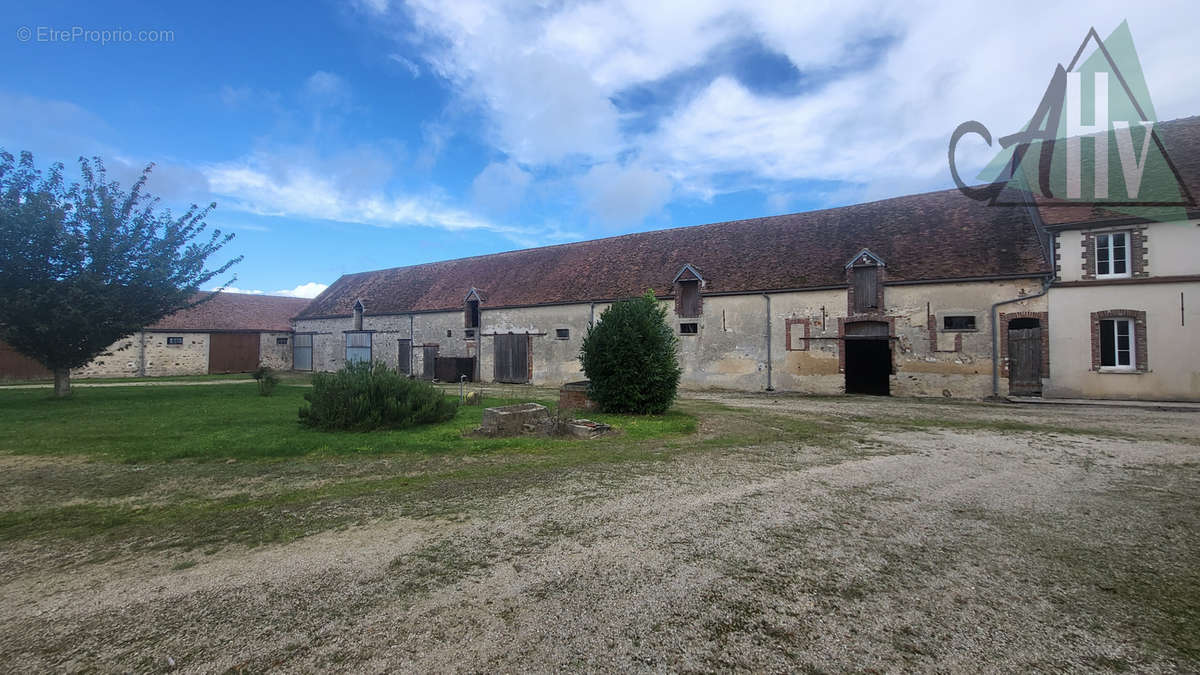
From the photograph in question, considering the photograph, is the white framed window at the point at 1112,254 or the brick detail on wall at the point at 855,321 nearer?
the white framed window at the point at 1112,254

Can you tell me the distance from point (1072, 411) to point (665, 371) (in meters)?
10.7

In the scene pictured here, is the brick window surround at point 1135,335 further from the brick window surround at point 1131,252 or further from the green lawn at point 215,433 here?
the green lawn at point 215,433

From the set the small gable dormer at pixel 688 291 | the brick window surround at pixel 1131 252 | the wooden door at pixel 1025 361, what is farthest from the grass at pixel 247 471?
the brick window surround at pixel 1131 252

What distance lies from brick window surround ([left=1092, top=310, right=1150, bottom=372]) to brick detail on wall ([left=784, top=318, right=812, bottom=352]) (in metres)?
7.78

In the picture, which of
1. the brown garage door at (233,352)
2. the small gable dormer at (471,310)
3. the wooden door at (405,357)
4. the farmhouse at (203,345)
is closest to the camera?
the small gable dormer at (471,310)

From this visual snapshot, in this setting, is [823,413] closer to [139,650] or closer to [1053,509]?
[1053,509]

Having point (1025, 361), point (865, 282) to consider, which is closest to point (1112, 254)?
point (1025, 361)

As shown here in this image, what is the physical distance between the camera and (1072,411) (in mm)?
12570

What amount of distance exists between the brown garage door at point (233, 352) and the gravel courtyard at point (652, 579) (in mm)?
28185

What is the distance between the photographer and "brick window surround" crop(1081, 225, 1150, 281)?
45.9ft

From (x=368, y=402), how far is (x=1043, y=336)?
62.2ft

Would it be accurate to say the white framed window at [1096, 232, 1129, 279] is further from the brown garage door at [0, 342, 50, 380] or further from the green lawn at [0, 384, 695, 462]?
the brown garage door at [0, 342, 50, 380]

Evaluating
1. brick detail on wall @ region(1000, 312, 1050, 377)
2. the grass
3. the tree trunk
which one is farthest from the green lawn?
brick detail on wall @ region(1000, 312, 1050, 377)

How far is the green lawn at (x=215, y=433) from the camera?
763 centimetres
